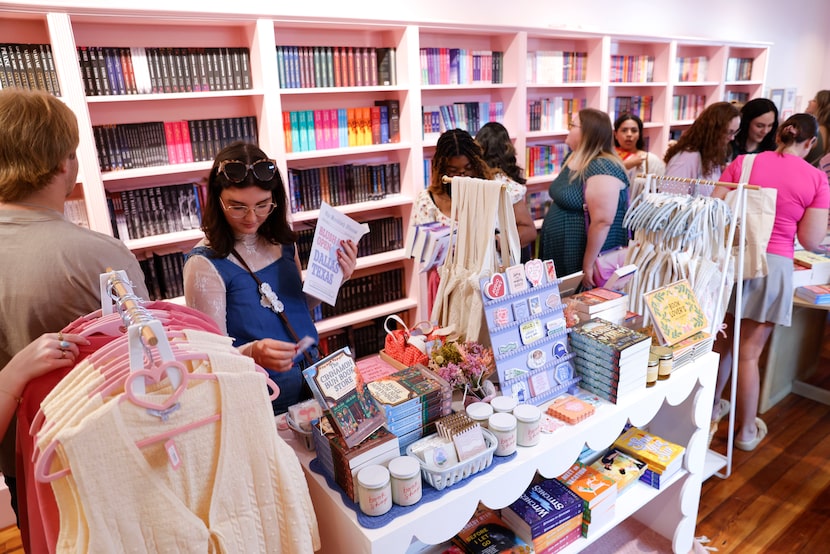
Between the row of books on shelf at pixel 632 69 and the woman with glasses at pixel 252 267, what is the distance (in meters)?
3.76

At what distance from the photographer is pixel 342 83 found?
10.5 feet

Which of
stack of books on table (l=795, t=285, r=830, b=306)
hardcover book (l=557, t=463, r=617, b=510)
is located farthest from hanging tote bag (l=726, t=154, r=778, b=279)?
hardcover book (l=557, t=463, r=617, b=510)

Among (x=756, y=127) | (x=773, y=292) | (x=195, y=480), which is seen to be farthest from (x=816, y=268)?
(x=195, y=480)

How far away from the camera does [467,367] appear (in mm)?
1433

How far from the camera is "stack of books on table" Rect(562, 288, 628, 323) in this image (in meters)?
1.71

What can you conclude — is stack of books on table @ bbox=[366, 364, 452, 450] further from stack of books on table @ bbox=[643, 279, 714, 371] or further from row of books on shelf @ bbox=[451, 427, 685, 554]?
stack of books on table @ bbox=[643, 279, 714, 371]

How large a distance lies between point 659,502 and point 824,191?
5.23ft

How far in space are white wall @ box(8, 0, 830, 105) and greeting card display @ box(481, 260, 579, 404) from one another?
2081 mm

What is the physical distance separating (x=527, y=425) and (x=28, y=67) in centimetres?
257

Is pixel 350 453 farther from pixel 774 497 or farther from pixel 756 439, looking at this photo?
pixel 756 439

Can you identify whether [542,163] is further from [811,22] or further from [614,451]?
[811,22]

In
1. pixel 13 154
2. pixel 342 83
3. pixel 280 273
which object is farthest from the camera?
pixel 342 83

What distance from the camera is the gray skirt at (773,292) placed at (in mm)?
2529

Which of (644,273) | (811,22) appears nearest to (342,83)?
(644,273)
